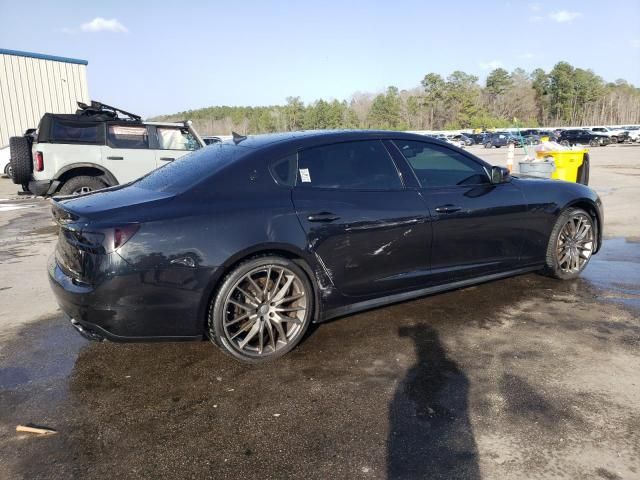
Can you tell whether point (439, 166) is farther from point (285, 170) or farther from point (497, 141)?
point (497, 141)

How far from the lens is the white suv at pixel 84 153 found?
8.40 m

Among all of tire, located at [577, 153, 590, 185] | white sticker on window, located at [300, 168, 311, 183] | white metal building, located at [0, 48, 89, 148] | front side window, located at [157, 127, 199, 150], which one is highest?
white metal building, located at [0, 48, 89, 148]

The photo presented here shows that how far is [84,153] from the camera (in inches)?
339

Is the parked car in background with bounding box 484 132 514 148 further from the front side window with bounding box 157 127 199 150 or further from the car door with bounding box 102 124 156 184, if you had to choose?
the car door with bounding box 102 124 156 184

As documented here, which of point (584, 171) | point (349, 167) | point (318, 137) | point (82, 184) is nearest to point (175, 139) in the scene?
point (82, 184)

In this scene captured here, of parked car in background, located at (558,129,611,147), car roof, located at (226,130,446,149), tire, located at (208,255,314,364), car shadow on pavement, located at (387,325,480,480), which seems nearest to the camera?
car shadow on pavement, located at (387,325,480,480)

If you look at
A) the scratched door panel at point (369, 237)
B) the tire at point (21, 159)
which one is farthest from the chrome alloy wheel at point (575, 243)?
the tire at point (21, 159)

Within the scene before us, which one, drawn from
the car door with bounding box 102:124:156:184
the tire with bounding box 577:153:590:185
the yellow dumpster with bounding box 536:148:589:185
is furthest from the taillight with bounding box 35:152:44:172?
the tire with bounding box 577:153:590:185

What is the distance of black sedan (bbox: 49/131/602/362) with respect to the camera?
3010mm

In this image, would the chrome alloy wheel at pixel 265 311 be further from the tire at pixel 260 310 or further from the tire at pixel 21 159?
the tire at pixel 21 159

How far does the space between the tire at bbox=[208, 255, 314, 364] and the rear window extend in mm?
709

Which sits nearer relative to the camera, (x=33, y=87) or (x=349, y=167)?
(x=349, y=167)

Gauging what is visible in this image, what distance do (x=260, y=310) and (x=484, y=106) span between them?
358 ft

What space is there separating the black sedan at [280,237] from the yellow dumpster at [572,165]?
18.5 feet
